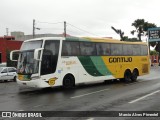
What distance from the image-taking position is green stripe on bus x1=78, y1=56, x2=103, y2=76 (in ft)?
69.3

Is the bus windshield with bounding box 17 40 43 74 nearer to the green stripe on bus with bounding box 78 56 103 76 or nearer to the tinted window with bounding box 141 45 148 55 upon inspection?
the green stripe on bus with bounding box 78 56 103 76

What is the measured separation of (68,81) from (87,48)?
109 inches

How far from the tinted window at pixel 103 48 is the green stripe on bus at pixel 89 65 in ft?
3.52

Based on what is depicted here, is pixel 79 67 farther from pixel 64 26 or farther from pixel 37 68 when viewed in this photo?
pixel 64 26

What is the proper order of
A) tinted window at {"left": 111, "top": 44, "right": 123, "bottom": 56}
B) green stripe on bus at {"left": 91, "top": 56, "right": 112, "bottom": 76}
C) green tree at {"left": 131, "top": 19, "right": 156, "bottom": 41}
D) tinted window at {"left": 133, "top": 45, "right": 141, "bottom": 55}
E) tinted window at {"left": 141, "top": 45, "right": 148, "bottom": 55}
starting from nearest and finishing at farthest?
green stripe on bus at {"left": 91, "top": 56, "right": 112, "bottom": 76}
tinted window at {"left": 111, "top": 44, "right": 123, "bottom": 56}
tinted window at {"left": 133, "top": 45, "right": 141, "bottom": 55}
tinted window at {"left": 141, "top": 45, "right": 148, "bottom": 55}
green tree at {"left": 131, "top": 19, "right": 156, "bottom": 41}

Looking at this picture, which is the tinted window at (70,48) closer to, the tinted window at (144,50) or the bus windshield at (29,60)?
the bus windshield at (29,60)

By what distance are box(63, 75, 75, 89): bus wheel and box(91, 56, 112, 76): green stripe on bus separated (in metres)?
2.30

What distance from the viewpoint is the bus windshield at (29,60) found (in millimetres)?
18375

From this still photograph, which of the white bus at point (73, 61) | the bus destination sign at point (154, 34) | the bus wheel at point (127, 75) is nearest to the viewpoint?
the white bus at point (73, 61)

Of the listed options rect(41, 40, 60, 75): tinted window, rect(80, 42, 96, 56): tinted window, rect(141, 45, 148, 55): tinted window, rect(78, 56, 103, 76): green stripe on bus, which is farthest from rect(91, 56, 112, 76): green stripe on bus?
rect(141, 45, 148, 55): tinted window

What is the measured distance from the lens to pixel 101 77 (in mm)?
22453

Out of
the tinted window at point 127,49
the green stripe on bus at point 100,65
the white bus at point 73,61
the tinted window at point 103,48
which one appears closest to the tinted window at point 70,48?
the white bus at point 73,61

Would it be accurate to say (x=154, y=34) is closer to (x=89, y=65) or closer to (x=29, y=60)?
(x=89, y=65)

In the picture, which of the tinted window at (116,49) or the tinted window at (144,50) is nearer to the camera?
the tinted window at (116,49)
